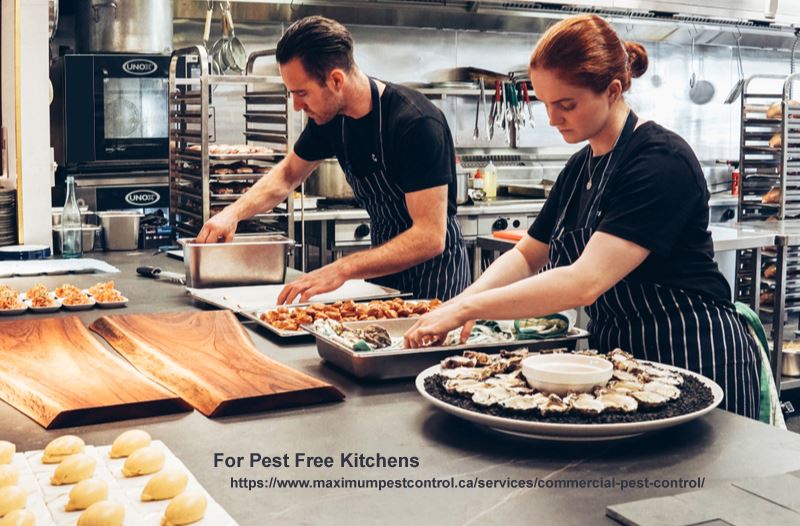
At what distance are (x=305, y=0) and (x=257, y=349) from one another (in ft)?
15.3

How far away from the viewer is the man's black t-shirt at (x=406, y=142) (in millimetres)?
2896

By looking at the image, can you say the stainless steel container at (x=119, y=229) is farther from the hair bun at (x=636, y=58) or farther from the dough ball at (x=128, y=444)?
the dough ball at (x=128, y=444)

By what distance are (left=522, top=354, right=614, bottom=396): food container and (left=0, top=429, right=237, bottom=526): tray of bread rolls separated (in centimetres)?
59

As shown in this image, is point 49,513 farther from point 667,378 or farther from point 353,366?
point 667,378

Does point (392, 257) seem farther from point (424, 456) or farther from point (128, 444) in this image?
point (128, 444)

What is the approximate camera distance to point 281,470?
4.67 feet

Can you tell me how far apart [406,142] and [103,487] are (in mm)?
1867

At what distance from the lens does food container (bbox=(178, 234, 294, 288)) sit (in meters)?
3.03

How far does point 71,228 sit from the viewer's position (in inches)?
152

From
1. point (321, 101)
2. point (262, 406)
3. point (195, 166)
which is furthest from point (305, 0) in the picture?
point (262, 406)

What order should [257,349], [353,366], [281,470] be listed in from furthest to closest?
[257,349], [353,366], [281,470]

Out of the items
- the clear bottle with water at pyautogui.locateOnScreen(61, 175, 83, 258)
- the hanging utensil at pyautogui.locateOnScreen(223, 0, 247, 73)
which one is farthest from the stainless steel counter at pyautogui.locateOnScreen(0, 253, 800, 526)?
the hanging utensil at pyautogui.locateOnScreen(223, 0, 247, 73)

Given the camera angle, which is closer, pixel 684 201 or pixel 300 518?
pixel 300 518

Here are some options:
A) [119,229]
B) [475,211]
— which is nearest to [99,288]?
[119,229]
